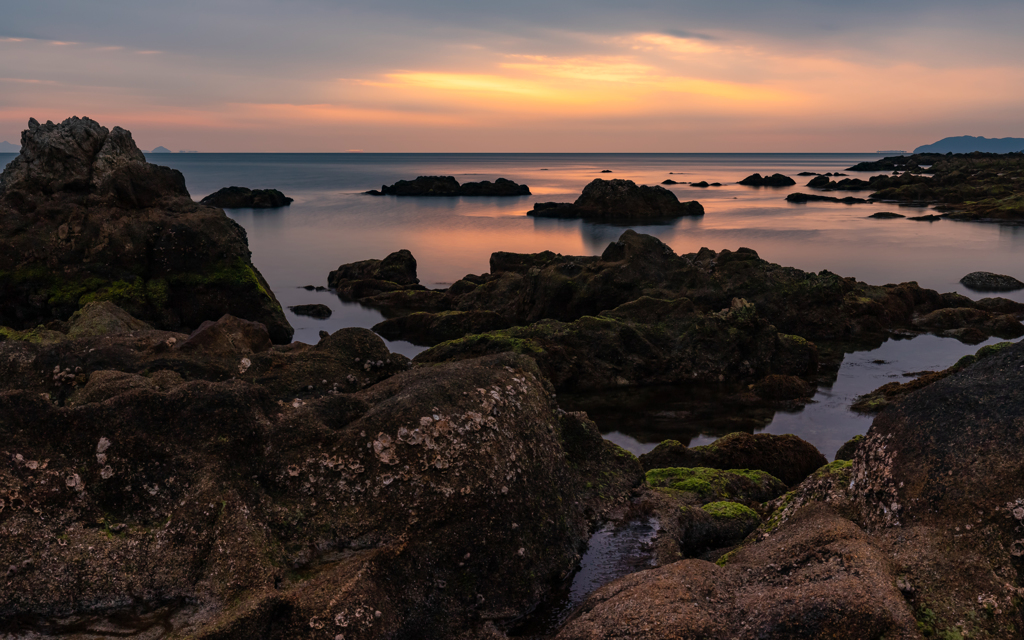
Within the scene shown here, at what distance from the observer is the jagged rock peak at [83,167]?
3098 centimetres

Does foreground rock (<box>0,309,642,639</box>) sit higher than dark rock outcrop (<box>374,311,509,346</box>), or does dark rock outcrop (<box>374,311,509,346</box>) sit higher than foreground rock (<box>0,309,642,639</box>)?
foreground rock (<box>0,309,642,639</box>)

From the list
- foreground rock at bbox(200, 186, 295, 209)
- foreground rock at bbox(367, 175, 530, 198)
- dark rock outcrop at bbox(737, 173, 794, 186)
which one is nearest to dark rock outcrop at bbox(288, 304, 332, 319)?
Result: foreground rock at bbox(200, 186, 295, 209)

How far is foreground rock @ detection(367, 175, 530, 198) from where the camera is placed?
15088 cm

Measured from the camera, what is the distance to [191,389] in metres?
8.62

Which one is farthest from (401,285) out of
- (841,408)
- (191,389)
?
(191,389)

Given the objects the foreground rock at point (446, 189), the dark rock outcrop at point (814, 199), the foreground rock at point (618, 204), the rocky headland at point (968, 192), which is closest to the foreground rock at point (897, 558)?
the rocky headland at point (968, 192)

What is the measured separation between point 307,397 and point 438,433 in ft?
15.4

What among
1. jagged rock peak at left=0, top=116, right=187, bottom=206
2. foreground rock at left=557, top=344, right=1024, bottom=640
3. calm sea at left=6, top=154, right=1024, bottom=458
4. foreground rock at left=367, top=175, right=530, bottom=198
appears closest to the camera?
foreground rock at left=557, top=344, right=1024, bottom=640

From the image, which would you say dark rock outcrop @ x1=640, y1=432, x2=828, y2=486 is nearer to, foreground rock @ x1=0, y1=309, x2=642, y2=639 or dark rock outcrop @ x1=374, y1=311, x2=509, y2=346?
foreground rock @ x1=0, y1=309, x2=642, y2=639

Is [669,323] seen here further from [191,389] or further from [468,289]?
[191,389]

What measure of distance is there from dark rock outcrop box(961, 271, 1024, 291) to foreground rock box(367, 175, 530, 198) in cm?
11178

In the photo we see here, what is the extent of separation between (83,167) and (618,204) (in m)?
80.0

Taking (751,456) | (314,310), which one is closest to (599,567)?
(751,456)

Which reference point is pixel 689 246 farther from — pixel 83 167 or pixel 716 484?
pixel 716 484
